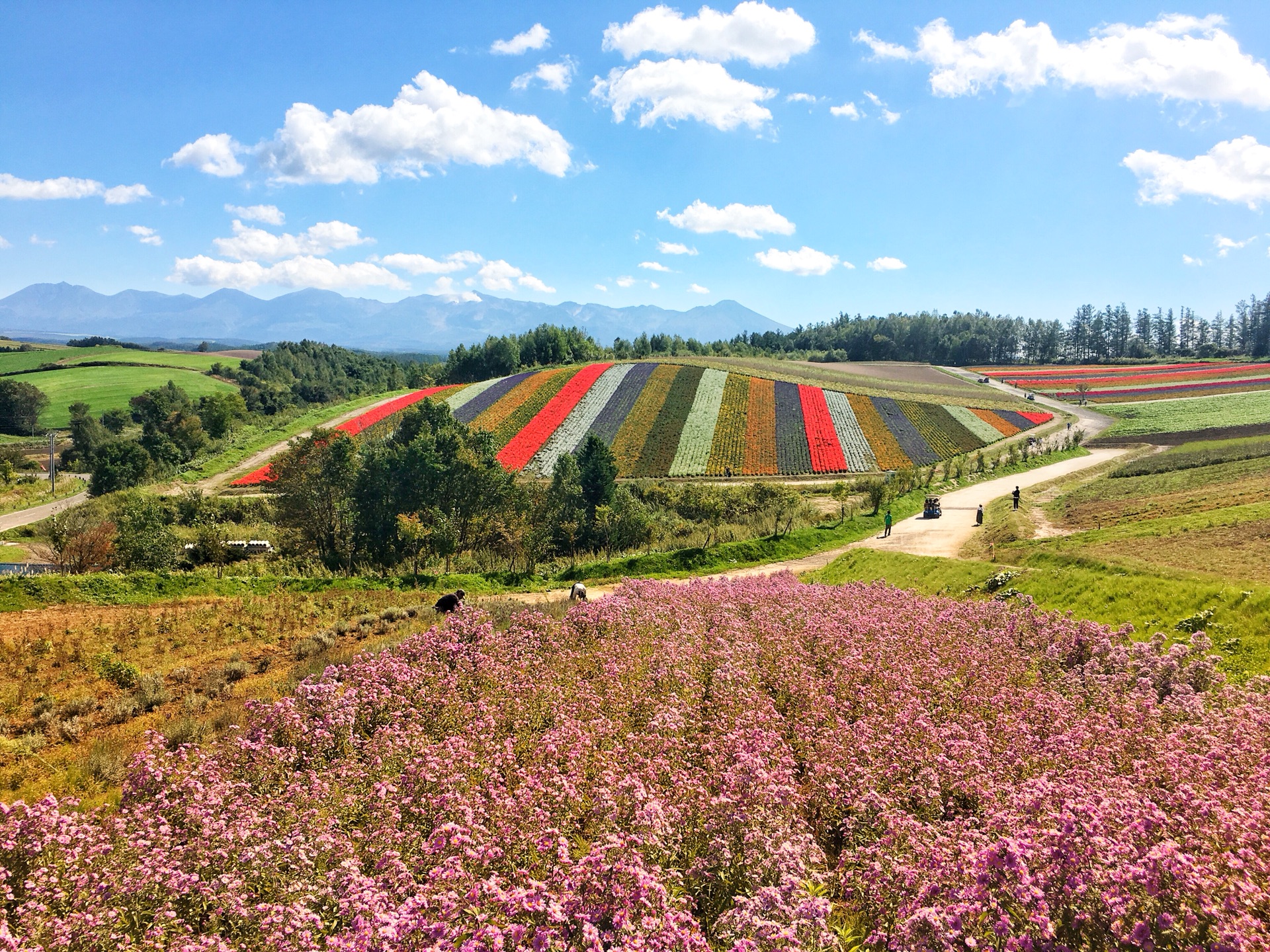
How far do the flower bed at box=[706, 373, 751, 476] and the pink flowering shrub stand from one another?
40203 millimetres

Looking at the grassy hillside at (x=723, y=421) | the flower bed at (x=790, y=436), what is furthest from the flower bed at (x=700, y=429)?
the flower bed at (x=790, y=436)

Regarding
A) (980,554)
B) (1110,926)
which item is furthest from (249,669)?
(980,554)

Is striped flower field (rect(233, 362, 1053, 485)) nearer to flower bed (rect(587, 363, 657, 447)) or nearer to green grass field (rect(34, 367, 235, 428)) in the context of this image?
flower bed (rect(587, 363, 657, 447))

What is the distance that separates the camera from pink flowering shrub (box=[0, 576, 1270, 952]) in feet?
14.3

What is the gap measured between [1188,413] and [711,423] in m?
48.0

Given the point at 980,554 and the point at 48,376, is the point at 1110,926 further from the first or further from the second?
the point at 48,376

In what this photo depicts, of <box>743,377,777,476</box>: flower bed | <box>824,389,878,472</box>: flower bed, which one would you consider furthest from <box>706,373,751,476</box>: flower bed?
<box>824,389,878,472</box>: flower bed

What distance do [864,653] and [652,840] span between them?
625cm

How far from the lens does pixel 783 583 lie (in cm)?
1767

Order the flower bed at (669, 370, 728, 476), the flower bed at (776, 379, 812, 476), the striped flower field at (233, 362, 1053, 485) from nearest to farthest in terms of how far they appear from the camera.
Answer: the flower bed at (776, 379, 812, 476) < the flower bed at (669, 370, 728, 476) < the striped flower field at (233, 362, 1053, 485)

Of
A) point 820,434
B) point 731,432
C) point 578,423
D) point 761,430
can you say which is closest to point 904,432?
point 820,434

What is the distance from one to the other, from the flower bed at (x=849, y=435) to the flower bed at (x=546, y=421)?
83.2 ft

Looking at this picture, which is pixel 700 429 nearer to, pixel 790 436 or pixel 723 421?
pixel 723 421

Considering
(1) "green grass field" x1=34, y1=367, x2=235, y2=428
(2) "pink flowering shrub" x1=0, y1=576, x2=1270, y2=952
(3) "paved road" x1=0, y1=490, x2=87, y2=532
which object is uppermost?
(1) "green grass field" x1=34, y1=367, x2=235, y2=428
